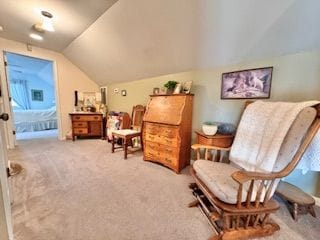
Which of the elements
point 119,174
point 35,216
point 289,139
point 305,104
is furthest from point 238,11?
point 35,216

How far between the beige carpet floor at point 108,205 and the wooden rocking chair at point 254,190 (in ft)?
0.55

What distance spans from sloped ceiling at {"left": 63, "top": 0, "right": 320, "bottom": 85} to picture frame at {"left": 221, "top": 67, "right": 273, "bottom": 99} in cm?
17

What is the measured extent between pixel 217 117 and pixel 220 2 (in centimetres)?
142

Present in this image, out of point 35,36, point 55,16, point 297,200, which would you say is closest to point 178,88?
point 297,200

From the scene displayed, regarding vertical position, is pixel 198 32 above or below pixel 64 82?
above

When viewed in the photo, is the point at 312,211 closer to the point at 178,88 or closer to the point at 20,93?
the point at 178,88

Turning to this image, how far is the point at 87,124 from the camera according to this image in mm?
4500

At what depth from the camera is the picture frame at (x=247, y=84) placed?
6.32 feet

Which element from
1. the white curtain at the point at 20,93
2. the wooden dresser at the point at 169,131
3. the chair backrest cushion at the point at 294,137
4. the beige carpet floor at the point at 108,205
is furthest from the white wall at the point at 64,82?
the chair backrest cushion at the point at 294,137

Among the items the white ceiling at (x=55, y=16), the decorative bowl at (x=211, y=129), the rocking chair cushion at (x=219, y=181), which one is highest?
the white ceiling at (x=55, y=16)

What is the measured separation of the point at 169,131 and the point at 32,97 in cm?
793

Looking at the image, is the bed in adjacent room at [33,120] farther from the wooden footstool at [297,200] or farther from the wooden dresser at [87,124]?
the wooden footstool at [297,200]

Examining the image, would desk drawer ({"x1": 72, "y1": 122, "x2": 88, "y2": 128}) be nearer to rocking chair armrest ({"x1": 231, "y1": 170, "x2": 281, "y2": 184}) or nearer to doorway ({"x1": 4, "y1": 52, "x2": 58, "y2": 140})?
doorway ({"x1": 4, "y1": 52, "x2": 58, "y2": 140})

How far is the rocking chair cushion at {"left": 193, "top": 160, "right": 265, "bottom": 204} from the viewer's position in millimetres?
1174
